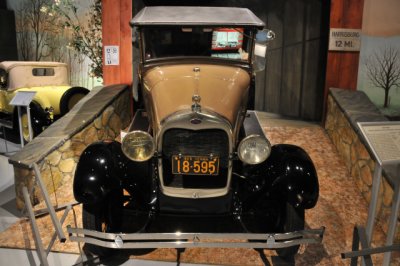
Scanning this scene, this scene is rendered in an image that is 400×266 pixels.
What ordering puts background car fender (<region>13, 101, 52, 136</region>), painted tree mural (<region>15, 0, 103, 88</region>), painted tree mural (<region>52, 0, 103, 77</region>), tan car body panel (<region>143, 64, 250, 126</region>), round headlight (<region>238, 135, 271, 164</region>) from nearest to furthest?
round headlight (<region>238, 135, 271, 164</region>), tan car body panel (<region>143, 64, 250, 126</region>), background car fender (<region>13, 101, 52, 136</region>), painted tree mural (<region>52, 0, 103, 77</region>), painted tree mural (<region>15, 0, 103, 88</region>)

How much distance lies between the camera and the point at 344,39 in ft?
17.0

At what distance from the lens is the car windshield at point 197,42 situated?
3.27m

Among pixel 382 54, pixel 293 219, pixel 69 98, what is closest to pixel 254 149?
pixel 293 219

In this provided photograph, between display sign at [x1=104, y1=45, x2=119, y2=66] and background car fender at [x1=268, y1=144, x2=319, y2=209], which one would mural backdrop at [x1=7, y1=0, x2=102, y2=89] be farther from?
background car fender at [x1=268, y1=144, x2=319, y2=209]

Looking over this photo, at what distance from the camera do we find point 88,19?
28.1ft

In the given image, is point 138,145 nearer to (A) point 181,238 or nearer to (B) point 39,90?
(A) point 181,238

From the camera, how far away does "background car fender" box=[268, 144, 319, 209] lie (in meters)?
2.48

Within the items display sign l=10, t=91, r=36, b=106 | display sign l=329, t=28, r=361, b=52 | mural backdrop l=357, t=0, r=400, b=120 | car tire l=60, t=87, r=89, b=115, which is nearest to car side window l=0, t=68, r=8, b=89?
car tire l=60, t=87, r=89, b=115

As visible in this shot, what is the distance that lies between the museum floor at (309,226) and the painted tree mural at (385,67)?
176 centimetres

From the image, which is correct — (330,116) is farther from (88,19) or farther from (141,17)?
(88,19)

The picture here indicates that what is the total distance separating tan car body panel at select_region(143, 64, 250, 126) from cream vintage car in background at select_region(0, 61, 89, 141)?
3283mm

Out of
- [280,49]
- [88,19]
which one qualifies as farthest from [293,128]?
[88,19]

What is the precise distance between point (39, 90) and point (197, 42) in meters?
4.18

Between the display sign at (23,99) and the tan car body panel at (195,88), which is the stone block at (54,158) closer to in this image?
the display sign at (23,99)
